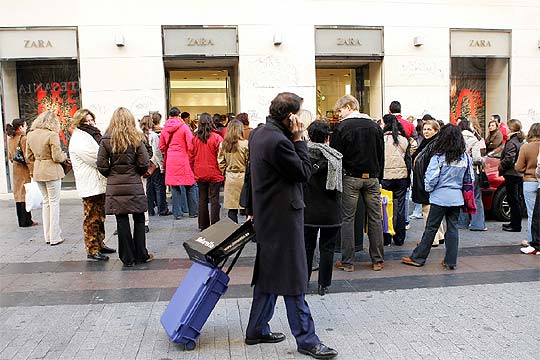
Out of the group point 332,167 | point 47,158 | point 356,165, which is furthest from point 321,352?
point 47,158

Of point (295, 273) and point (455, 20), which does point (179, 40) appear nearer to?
point (455, 20)

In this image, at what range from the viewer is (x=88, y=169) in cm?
696

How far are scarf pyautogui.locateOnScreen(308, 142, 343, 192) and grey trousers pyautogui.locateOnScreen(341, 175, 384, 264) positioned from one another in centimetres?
91

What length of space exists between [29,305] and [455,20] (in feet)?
40.6

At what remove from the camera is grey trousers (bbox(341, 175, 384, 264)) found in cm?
631

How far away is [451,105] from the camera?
1430 centimetres

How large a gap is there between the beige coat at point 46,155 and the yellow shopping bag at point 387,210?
15.1ft

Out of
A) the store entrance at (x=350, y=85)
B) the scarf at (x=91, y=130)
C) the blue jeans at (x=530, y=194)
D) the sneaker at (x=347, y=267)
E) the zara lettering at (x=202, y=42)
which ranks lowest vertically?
the sneaker at (x=347, y=267)

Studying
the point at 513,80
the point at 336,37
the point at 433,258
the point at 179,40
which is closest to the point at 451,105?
the point at 513,80

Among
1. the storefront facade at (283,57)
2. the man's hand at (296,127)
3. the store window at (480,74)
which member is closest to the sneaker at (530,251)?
the man's hand at (296,127)

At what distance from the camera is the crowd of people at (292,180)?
4070mm

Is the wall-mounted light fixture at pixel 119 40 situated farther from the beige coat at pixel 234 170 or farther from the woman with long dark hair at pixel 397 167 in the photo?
the woman with long dark hair at pixel 397 167

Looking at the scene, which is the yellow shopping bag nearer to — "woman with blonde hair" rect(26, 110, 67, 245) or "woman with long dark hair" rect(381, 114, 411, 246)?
"woman with long dark hair" rect(381, 114, 411, 246)

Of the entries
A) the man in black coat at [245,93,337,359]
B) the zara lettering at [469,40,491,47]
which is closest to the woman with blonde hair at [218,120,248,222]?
the man in black coat at [245,93,337,359]
